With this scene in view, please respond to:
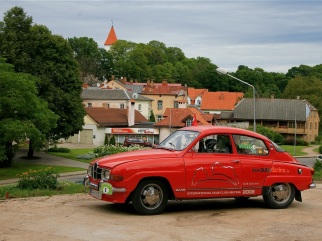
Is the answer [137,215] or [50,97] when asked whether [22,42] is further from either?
[137,215]

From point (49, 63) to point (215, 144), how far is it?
43617mm

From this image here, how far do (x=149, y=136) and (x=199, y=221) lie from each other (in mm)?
65990

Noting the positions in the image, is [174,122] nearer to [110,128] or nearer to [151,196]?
[110,128]

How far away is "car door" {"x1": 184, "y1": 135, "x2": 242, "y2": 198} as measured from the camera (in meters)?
10.2

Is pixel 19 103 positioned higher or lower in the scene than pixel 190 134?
higher

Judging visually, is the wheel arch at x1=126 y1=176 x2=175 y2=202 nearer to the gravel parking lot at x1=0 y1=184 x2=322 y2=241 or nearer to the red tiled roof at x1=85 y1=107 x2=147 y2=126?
→ the gravel parking lot at x1=0 y1=184 x2=322 y2=241

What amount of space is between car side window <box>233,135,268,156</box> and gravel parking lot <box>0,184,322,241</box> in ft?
3.61

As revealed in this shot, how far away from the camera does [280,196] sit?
1107 cm

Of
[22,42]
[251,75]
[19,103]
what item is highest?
[251,75]

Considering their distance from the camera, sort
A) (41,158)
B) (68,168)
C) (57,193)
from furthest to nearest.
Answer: (41,158) → (68,168) → (57,193)

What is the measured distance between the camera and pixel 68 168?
47.0 metres

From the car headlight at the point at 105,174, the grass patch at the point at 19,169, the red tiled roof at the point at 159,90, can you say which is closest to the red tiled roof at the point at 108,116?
the red tiled roof at the point at 159,90

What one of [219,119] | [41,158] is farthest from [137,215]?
[219,119]

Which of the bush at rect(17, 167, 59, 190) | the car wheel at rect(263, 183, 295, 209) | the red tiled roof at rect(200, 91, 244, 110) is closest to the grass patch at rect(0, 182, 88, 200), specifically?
the bush at rect(17, 167, 59, 190)
